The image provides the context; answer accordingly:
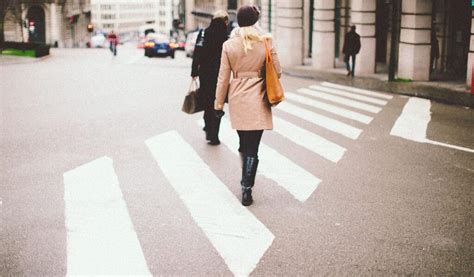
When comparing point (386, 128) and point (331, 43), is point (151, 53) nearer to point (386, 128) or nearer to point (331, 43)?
point (331, 43)

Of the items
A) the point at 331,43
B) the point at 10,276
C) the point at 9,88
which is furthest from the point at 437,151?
the point at 331,43

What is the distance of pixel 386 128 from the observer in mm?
12383

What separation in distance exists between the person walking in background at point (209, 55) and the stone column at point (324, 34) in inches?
698

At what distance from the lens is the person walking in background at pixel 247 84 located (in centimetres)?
705

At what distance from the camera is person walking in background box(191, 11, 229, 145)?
9.73 meters

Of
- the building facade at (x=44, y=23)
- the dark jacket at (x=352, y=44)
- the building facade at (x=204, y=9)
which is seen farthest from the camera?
the building facade at (x=204, y=9)

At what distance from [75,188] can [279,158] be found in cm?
308

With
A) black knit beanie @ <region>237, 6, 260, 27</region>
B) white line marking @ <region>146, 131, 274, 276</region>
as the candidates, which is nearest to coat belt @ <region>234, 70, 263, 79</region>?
black knit beanie @ <region>237, 6, 260, 27</region>

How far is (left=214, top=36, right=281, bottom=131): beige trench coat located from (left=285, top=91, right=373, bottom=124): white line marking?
253 inches

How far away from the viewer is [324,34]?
2706 centimetres

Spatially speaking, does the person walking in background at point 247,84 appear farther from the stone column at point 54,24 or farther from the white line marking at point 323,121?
the stone column at point 54,24

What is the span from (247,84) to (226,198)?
131 centimetres

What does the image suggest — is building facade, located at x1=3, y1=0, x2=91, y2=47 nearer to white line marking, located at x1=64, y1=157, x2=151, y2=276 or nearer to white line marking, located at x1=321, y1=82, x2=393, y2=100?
white line marking, located at x1=321, y1=82, x2=393, y2=100

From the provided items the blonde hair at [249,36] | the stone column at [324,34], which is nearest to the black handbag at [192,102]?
the blonde hair at [249,36]
